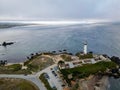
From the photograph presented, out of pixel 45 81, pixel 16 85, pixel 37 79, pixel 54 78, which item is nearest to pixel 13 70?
pixel 37 79

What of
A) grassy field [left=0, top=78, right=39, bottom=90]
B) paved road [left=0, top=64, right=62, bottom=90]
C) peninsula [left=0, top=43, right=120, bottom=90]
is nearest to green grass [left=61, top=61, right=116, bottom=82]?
peninsula [left=0, top=43, right=120, bottom=90]

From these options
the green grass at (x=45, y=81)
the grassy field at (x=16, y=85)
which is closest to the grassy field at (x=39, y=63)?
the green grass at (x=45, y=81)

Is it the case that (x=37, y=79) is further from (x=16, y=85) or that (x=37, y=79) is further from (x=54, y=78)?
(x=16, y=85)

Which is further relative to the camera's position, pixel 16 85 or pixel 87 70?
pixel 87 70

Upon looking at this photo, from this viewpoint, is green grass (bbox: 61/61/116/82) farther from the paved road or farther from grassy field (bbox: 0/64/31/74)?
grassy field (bbox: 0/64/31/74)

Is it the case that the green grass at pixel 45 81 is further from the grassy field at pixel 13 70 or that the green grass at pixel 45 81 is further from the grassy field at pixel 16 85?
the grassy field at pixel 13 70

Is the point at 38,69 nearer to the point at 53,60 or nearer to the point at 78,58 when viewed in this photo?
the point at 53,60

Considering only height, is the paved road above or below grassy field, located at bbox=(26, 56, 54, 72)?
below

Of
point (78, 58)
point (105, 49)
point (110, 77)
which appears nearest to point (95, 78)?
point (110, 77)
